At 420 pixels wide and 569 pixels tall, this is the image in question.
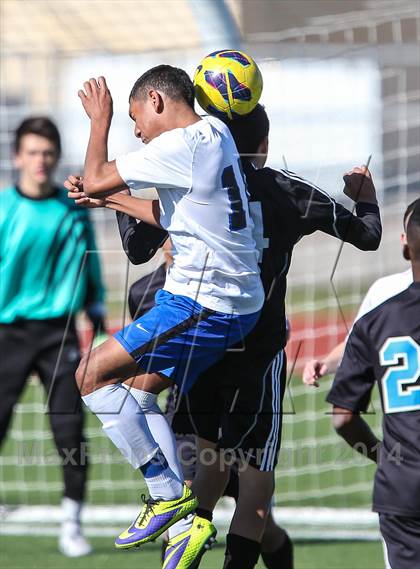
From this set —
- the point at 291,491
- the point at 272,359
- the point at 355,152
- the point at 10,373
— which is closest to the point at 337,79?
the point at 355,152

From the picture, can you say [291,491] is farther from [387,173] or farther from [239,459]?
[387,173]

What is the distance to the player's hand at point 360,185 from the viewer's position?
14.5ft

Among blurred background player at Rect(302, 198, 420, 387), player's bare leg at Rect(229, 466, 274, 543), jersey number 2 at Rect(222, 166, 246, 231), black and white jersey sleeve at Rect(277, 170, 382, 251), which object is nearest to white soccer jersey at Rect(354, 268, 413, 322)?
blurred background player at Rect(302, 198, 420, 387)

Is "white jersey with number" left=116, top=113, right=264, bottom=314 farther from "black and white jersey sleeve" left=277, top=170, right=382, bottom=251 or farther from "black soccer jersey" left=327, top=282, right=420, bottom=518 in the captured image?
"black soccer jersey" left=327, top=282, right=420, bottom=518

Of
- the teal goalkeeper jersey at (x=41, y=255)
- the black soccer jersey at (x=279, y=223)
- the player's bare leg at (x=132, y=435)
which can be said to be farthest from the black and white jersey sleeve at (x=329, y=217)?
the teal goalkeeper jersey at (x=41, y=255)

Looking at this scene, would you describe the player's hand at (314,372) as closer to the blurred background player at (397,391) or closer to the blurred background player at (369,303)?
the blurred background player at (369,303)

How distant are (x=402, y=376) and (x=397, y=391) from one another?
54 millimetres

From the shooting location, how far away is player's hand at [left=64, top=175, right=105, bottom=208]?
409 cm

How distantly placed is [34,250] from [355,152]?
6735 mm

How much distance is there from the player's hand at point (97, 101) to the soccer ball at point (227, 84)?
0.44 metres

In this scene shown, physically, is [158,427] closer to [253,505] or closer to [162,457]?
[162,457]

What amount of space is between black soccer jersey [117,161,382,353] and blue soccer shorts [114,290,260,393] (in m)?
0.23

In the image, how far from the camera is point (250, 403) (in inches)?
172

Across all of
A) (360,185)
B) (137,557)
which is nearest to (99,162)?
(360,185)
